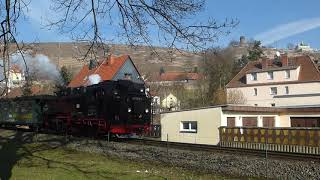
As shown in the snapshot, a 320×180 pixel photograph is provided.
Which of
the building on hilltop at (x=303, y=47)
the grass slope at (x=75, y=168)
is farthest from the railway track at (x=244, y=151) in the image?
the building on hilltop at (x=303, y=47)

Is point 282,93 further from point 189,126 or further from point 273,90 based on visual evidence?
point 189,126

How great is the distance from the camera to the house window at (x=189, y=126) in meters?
36.5

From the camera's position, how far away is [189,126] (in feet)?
121

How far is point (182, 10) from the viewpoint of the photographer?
7.97 m

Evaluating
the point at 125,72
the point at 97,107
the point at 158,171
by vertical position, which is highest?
the point at 125,72

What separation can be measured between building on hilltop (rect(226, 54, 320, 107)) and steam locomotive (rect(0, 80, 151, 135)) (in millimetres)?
47516

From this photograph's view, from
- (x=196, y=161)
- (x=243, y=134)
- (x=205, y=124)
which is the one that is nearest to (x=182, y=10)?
(x=196, y=161)

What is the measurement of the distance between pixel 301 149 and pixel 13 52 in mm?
21429

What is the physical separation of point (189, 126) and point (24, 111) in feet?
42.2

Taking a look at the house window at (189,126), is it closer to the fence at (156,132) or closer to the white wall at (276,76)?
the fence at (156,132)

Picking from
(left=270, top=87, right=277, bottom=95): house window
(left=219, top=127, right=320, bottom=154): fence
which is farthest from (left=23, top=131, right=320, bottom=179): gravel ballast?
(left=270, top=87, right=277, bottom=95): house window

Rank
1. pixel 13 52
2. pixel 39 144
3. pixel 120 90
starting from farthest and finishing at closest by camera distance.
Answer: pixel 120 90 → pixel 39 144 → pixel 13 52

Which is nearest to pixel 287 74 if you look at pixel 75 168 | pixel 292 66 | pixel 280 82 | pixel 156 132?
pixel 292 66

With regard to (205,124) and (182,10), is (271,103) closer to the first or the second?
(205,124)
